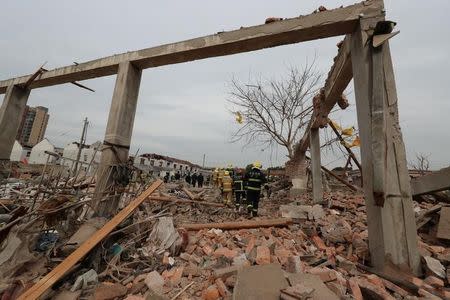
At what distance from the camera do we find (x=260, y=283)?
254 centimetres

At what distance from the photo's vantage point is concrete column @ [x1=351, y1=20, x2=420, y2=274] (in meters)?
3.09

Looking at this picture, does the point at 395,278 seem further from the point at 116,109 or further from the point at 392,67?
the point at 116,109

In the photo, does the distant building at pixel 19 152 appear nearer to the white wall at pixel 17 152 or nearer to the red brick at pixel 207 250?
the white wall at pixel 17 152

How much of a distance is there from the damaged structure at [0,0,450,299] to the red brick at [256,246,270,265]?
0.6 inches

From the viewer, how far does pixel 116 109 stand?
474cm

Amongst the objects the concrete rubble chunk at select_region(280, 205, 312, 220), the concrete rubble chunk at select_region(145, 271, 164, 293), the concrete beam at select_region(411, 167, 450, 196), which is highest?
the concrete beam at select_region(411, 167, 450, 196)

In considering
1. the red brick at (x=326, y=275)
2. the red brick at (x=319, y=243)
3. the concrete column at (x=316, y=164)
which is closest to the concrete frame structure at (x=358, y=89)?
the red brick at (x=326, y=275)

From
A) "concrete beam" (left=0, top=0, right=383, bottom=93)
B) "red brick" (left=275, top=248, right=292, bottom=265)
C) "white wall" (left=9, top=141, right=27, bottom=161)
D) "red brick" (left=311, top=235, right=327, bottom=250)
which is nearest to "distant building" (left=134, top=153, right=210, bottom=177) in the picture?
"white wall" (left=9, top=141, right=27, bottom=161)

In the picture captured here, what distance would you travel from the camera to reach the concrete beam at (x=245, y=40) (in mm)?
3805

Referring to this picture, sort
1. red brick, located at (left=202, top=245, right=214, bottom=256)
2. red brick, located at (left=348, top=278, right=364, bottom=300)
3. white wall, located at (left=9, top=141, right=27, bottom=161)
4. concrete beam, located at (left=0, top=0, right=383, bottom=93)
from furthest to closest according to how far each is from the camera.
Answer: white wall, located at (left=9, top=141, right=27, bottom=161) < red brick, located at (left=202, top=245, right=214, bottom=256) < concrete beam, located at (left=0, top=0, right=383, bottom=93) < red brick, located at (left=348, top=278, right=364, bottom=300)

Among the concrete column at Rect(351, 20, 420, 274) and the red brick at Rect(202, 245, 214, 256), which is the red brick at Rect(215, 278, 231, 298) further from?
the concrete column at Rect(351, 20, 420, 274)

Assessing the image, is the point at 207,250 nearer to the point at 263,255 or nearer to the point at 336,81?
the point at 263,255

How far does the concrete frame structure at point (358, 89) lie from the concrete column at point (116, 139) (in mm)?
17

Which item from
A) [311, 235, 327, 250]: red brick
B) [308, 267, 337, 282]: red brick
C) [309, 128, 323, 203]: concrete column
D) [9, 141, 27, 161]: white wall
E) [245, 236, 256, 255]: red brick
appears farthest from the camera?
[9, 141, 27, 161]: white wall
